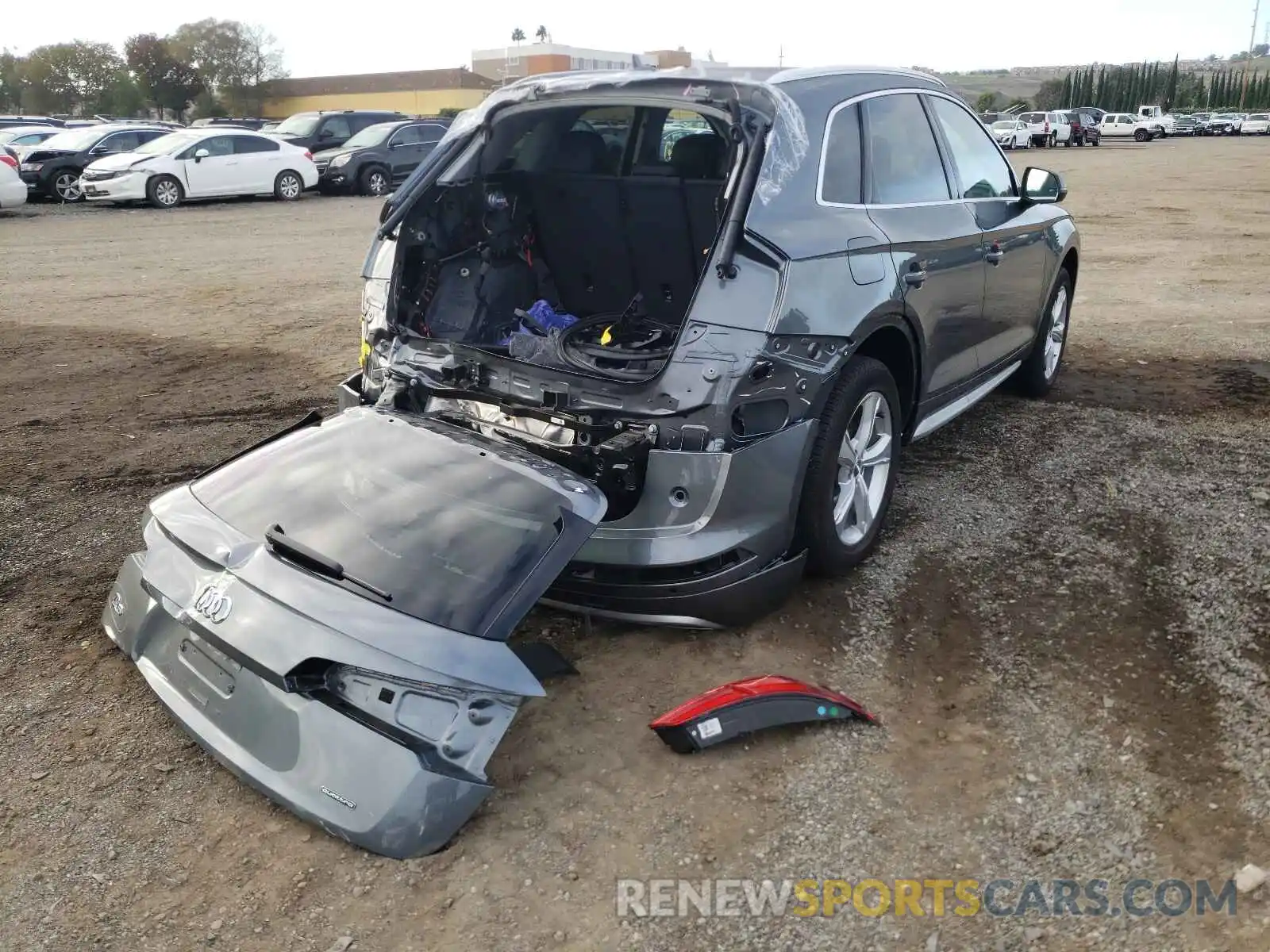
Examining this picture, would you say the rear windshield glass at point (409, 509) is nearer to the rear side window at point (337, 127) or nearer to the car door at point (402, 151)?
the car door at point (402, 151)

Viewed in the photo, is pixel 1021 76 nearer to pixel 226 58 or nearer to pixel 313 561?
pixel 226 58

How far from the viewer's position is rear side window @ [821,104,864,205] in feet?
12.5

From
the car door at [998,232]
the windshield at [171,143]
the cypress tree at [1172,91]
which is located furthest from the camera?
the cypress tree at [1172,91]

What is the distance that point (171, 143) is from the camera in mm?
19375

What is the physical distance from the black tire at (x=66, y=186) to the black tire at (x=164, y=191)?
2.11 metres

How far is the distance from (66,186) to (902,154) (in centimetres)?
2016

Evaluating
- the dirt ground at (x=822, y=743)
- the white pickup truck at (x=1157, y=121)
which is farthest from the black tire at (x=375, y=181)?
the white pickup truck at (x=1157, y=121)

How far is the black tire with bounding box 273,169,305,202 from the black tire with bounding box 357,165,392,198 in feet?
3.85

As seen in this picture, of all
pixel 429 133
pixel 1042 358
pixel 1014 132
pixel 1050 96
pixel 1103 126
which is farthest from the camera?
pixel 1050 96

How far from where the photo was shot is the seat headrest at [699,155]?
14.6 ft

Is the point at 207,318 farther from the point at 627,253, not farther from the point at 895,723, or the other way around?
the point at 895,723

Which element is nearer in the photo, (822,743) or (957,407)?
(822,743)

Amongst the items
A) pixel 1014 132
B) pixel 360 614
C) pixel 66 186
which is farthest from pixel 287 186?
pixel 1014 132

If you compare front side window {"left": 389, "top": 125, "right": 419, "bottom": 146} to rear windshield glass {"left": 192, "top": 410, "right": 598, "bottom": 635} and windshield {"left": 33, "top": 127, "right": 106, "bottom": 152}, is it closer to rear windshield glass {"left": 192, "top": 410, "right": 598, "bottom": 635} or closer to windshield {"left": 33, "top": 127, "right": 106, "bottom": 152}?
windshield {"left": 33, "top": 127, "right": 106, "bottom": 152}
